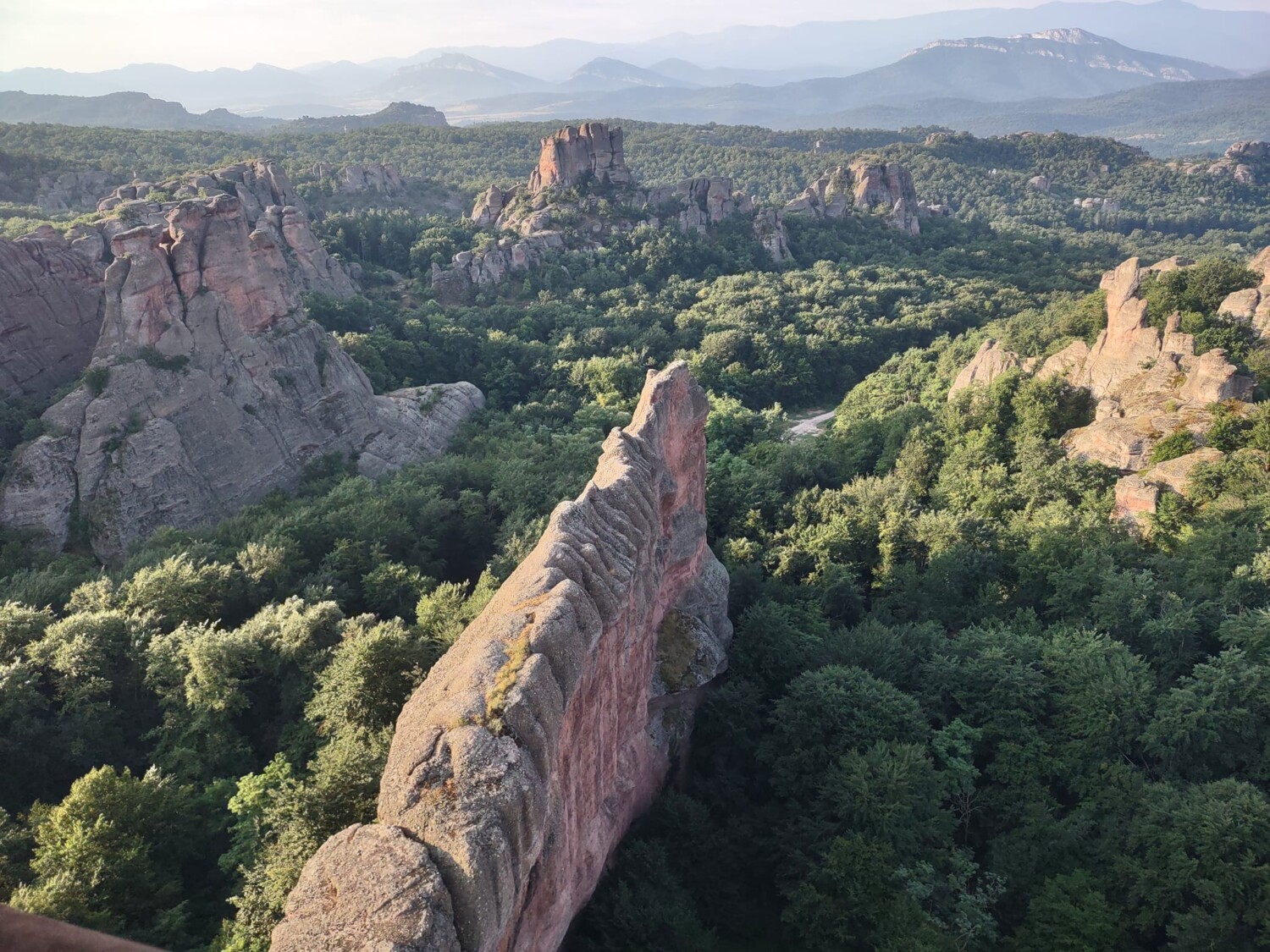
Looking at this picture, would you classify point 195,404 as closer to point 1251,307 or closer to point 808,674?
point 808,674

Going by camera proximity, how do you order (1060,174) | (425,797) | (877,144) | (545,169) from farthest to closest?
(877,144) → (1060,174) → (545,169) → (425,797)

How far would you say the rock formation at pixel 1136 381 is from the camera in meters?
34.5

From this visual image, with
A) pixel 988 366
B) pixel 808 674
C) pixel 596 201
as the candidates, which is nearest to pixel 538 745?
pixel 808 674

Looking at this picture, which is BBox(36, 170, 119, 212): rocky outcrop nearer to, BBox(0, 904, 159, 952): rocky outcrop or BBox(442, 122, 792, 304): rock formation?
BBox(442, 122, 792, 304): rock formation

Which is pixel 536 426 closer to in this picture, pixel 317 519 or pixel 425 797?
pixel 317 519

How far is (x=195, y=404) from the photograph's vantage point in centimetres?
3728

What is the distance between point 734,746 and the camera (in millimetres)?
23312

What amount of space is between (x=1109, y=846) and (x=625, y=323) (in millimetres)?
57605

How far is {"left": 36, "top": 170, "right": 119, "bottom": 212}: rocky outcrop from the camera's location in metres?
83.5

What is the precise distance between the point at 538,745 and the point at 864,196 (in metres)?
118

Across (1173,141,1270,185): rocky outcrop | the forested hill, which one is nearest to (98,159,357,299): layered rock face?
the forested hill

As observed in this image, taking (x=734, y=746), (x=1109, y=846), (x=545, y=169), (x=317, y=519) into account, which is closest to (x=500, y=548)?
(x=317, y=519)

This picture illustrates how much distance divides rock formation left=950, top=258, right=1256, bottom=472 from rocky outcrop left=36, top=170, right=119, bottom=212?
309 feet

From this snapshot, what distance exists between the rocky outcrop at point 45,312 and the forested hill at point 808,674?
2917 mm
